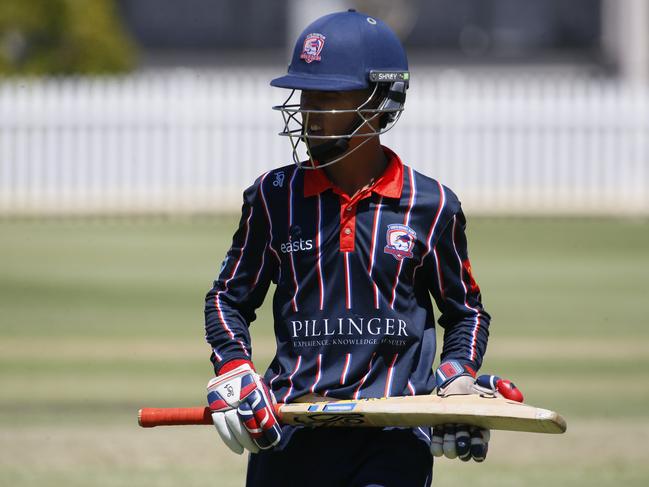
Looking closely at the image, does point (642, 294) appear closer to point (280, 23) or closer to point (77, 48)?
point (77, 48)

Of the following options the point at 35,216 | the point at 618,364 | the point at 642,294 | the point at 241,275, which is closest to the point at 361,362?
the point at 241,275

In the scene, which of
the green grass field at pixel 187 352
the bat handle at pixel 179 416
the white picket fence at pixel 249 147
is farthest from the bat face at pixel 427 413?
the white picket fence at pixel 249 147

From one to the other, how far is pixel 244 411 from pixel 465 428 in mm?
569

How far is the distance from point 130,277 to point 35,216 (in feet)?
24.7

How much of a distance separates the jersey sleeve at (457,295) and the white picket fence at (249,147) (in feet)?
60.4

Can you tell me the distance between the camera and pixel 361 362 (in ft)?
13.0

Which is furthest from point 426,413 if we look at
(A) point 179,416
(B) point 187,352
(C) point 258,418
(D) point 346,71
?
(B) point 187,352

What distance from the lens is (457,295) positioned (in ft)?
13.5

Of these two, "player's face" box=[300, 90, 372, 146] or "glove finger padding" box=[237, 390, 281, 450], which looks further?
"player's face" box=[300, 90, 372, 146]

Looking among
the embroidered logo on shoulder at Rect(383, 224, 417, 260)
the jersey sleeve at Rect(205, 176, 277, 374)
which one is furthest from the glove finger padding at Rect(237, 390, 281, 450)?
the embroidered logo on shoulder at Rect(383, 224, 417, 260)

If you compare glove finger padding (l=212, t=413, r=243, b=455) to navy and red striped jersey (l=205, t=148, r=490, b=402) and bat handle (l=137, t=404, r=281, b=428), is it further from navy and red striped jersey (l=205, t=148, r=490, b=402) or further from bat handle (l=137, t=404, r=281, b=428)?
navy and red striped jersey (l=205, t=148, r=490, b=402)

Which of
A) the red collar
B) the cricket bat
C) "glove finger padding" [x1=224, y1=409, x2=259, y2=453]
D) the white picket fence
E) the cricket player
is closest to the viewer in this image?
the cricket bat

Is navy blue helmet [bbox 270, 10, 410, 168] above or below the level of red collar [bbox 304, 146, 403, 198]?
above

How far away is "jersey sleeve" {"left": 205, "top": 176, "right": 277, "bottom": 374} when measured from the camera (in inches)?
161
